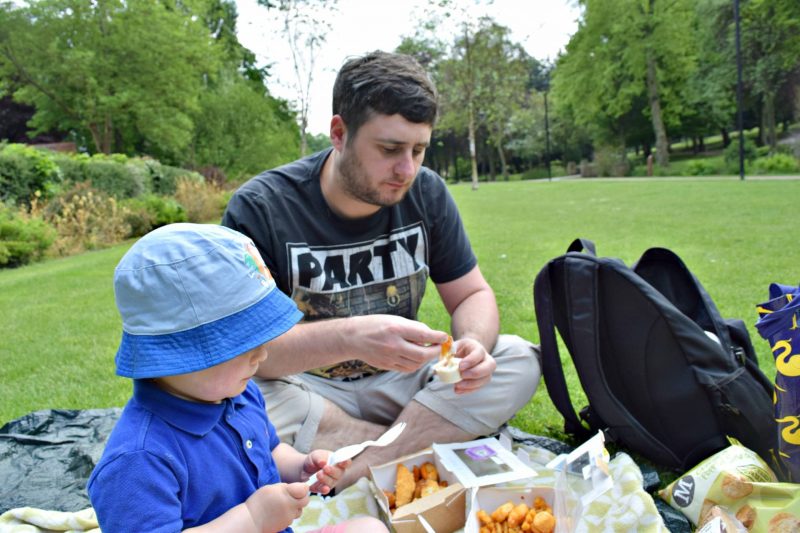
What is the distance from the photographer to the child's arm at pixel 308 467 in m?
1.59

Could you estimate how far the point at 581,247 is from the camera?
259 cm

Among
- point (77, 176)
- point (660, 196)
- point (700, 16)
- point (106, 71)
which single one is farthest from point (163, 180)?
point (700, 16)

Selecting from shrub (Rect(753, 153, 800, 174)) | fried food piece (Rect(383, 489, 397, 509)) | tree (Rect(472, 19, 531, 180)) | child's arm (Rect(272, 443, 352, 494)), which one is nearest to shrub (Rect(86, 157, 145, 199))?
fried food piece (Rect(383, 489, 397, 509))

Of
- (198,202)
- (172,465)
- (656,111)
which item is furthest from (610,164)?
(172,465)

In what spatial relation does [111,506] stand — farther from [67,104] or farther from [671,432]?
[67,104]

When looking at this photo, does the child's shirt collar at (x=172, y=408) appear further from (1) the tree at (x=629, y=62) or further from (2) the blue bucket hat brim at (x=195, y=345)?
(1) the tree at (x=629, y=62)

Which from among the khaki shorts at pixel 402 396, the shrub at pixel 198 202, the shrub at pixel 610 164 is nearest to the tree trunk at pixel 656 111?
the shrub at pixel 610 164

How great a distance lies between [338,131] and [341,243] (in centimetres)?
45

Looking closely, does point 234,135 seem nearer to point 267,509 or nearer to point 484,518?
point 484,518

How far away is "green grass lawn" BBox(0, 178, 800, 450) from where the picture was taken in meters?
3.79

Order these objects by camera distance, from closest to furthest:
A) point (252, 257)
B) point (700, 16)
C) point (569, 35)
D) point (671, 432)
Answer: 1. point (252, 257)
2. point (671, 432)
3. point (700, 16)
4. point (569, 35)

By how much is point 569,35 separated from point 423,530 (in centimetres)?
3948

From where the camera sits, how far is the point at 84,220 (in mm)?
11547

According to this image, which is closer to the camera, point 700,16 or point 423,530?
point 423,530
